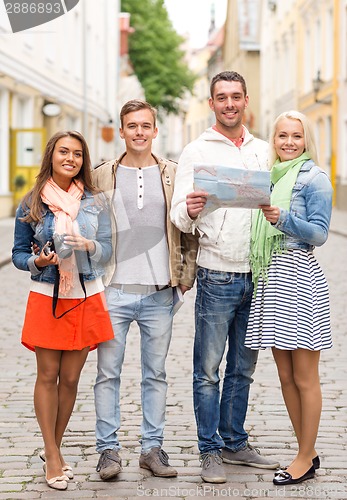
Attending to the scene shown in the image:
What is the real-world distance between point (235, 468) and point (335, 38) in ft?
94.9

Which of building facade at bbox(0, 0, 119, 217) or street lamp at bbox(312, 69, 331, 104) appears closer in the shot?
building facade at bbox(0, 0, 119, 217)

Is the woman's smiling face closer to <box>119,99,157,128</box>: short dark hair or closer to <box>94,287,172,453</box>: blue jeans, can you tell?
<box>119,99,157,128</box>: short dark hair

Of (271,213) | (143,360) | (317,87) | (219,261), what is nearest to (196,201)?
(271,213)

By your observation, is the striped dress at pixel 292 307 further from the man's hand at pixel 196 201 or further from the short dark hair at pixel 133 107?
Answer: the short dark hair at pixel 133 107

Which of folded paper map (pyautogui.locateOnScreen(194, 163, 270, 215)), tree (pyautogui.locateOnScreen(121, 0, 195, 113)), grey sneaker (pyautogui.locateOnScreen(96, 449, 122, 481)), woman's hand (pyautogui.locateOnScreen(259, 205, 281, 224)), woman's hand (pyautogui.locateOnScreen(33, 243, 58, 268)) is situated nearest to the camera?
folded paper map (pyautogui.locateOnScreen(194, 163, 270, 215))

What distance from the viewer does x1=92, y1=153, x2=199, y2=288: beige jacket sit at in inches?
183

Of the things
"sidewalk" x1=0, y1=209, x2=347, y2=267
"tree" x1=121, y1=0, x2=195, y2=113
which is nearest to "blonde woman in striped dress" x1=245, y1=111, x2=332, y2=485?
"sidewalk" x1=0, y1=209, x2=347, y2=267

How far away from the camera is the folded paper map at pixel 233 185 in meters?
4.14

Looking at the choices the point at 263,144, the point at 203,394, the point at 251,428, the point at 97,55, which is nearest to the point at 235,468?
the point at 203,394

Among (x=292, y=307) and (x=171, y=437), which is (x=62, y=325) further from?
(x=171, y=437)

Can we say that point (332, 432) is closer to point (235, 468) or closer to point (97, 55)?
point (235, 468)

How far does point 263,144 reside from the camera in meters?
4.78

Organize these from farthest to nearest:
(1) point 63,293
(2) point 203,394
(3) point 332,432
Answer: (3) point 332,432 < (2) point 203,394 < (1) point 63,293

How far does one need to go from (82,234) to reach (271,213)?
0.89 meters
